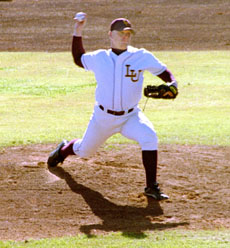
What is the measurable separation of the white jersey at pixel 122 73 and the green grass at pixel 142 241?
5.30ft

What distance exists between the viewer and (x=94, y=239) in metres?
5.47

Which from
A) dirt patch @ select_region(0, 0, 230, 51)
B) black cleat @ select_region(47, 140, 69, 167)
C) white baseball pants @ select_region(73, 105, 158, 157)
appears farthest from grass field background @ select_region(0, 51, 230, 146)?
dirt patch @ select_region(0, 0, 230, 51)

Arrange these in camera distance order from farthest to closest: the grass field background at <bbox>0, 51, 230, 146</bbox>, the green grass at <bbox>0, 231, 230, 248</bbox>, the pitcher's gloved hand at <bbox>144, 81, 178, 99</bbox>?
the grass field background at <bbox>0, 51, 230, 146</bbox>, the pitcher's gloved hand at <bbox>144, 81, 178, 99</bbox>, the green grass at <bbox>0, 231, 230, 248</bbox>

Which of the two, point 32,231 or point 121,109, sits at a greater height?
point 121,109

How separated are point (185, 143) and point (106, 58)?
119 inches

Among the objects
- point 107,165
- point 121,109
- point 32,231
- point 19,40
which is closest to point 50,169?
point 107,165

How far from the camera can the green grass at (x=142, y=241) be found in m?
5.27

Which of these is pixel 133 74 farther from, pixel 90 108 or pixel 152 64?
pixel 90 108

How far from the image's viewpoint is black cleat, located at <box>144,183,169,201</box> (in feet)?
21.8

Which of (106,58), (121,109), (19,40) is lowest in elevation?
(19,40)

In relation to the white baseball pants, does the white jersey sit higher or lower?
higher

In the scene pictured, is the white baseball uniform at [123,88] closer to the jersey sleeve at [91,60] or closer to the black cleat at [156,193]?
the jersey sleeve at [91,60]

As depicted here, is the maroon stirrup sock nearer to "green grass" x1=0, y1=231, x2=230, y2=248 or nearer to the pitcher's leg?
the pitcher's leg

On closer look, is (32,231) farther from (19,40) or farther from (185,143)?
(19,40)
